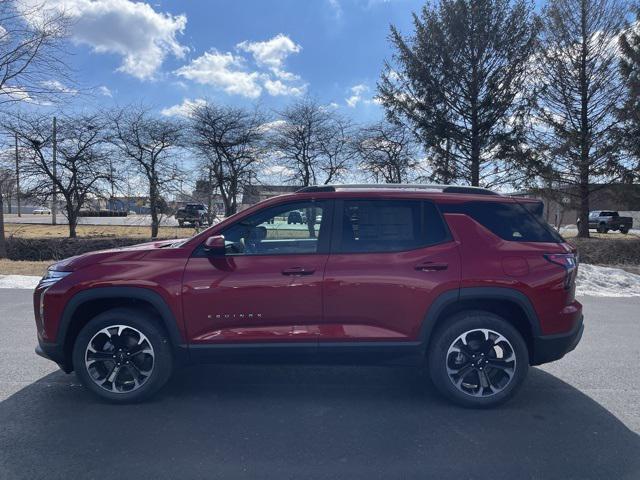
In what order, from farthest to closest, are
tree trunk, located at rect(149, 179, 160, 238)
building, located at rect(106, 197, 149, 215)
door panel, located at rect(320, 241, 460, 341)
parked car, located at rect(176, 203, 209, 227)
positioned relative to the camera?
parked car, located at rect(176, 203, 209, 227) < tree trunk, located at rect(149, 179, 160, 238) < building, located at rect(106, 197, 149, 215) < door panel, located at rect(320, 241, 460, 341)

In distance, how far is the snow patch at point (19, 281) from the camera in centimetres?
1026

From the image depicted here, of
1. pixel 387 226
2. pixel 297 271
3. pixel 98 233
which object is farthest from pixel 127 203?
pixel 387 226

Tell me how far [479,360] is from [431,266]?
91 cm

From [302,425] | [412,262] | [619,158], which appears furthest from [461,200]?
[619,158]

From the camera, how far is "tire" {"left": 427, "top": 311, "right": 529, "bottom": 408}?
12.8ft

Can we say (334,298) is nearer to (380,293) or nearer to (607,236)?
(380,293)

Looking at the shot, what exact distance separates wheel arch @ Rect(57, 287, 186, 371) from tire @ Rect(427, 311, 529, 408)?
218 cm

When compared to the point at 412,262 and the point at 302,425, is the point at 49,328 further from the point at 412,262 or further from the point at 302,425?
the point at 412,262

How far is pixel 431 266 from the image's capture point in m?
3.87

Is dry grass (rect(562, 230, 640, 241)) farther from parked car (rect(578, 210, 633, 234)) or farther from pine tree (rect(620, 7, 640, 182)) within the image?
parked car (rect(578, 210, 633, 234))

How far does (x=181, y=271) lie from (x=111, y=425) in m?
1.30

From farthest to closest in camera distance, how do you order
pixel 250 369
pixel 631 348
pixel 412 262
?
pixel 631 348, pixel 250 369, pixel 412 262

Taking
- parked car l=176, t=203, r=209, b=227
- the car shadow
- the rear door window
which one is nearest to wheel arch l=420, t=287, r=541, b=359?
the rear door window

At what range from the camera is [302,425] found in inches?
144
